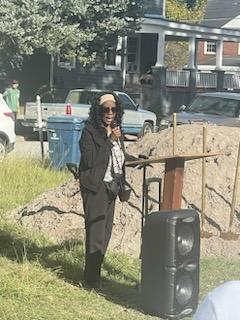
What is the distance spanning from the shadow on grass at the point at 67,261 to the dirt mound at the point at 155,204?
1.60 feet

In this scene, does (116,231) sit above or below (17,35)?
below

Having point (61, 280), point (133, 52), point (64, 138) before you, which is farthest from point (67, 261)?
point (133, 52)

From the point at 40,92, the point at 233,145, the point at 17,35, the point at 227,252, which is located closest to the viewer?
the point at 227,252

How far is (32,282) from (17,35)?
15.2 m

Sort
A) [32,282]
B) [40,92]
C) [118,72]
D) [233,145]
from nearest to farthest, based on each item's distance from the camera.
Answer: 1. [32,282]
2. [233,145]
3. [40,92]
4. [118,72]

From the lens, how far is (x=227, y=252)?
7809 millimetres

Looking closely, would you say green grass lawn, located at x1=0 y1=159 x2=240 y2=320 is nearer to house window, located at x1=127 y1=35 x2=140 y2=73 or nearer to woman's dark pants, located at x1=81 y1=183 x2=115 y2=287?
woman's dark pants, located at x1=81 y1=183 x2=115 y2=287

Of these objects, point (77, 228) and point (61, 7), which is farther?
point (61, 7)

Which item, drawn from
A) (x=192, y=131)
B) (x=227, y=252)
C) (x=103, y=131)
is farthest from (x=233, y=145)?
(x=103, y=131)

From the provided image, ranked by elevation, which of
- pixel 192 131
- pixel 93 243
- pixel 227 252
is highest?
pixel 192 131

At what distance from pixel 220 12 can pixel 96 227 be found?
56836 mm

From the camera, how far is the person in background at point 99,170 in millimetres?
5977

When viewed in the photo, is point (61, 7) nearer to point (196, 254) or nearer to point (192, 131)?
point (192, 131)

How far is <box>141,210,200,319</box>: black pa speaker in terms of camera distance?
17.2 ft
